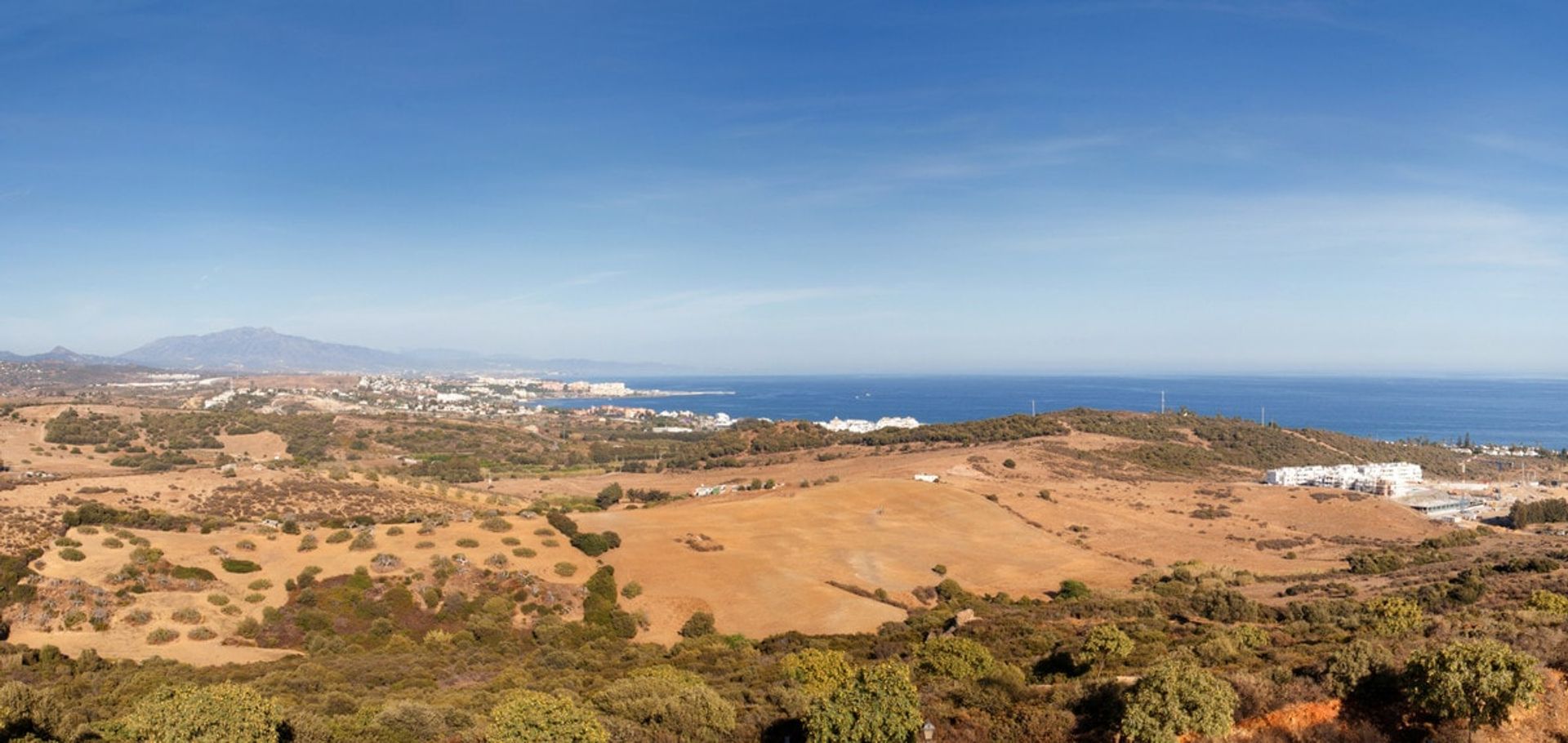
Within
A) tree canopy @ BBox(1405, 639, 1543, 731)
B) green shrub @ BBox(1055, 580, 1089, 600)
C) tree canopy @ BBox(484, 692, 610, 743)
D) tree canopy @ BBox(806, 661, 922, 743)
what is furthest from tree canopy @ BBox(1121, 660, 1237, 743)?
green shrub @ BBox(1055, 580, 1089, 600)

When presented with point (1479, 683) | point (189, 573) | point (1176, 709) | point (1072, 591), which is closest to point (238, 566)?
point (189, 573)

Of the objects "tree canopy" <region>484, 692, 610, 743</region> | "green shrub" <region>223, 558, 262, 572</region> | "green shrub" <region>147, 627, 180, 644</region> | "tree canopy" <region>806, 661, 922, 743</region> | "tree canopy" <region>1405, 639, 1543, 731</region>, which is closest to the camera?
"tree canopy" <region>1405, 639, 1543, 731</region>

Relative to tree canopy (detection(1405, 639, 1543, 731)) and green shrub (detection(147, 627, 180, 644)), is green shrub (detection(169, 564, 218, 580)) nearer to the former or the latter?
green shrub (detection(147, 627, 180, 644))

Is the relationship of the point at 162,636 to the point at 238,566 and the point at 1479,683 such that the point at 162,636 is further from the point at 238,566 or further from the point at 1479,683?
the point at 1479,683

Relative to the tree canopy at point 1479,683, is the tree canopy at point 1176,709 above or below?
below

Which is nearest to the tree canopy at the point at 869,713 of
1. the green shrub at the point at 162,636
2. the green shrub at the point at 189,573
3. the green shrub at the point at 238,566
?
the green shrub at the point at 162,636

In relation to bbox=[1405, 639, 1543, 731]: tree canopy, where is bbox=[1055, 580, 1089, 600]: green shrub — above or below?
below

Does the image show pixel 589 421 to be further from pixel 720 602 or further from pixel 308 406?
pixel 720 602

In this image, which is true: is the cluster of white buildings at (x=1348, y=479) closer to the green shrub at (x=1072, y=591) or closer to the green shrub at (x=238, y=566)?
the green shrub at (x=1072, y=591)

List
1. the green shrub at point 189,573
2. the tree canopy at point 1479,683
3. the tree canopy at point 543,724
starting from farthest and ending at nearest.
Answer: the green shrub at point 189,573 < the tree canopy at point 543,724 < the tree canopy at point 1479,683
